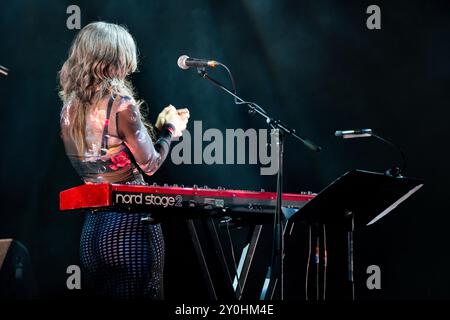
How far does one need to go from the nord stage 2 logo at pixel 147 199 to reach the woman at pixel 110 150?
0.11 metres

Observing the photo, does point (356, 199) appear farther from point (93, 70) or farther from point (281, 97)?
point (281, 97)

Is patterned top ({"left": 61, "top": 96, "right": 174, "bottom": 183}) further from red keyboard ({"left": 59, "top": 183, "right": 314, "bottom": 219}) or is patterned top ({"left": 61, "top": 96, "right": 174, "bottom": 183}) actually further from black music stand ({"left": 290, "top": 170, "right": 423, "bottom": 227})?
black music stand ({"left": 290, "top": 170, "right": 423, "bottom": 227})

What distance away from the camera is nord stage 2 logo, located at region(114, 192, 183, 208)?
2615 mm

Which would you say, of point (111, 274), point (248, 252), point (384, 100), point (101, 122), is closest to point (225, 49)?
point (384, 100)

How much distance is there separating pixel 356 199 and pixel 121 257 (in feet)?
3.61

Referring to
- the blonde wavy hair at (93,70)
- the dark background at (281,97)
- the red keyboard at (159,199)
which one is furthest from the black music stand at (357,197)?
the dark background at (281,97)

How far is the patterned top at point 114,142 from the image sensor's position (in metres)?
2.81

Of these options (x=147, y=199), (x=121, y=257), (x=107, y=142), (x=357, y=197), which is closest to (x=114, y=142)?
(x=107, y=142)

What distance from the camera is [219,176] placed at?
5.02 m


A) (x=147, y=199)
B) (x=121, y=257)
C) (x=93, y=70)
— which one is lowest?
(x=121, y=257)

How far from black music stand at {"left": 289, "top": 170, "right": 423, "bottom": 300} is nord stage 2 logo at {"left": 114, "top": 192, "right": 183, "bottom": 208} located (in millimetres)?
557

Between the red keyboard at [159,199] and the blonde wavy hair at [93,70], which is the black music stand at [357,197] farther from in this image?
the blonde wavy hair at [93,70]

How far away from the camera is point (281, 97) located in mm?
5098

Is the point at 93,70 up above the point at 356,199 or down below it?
above
